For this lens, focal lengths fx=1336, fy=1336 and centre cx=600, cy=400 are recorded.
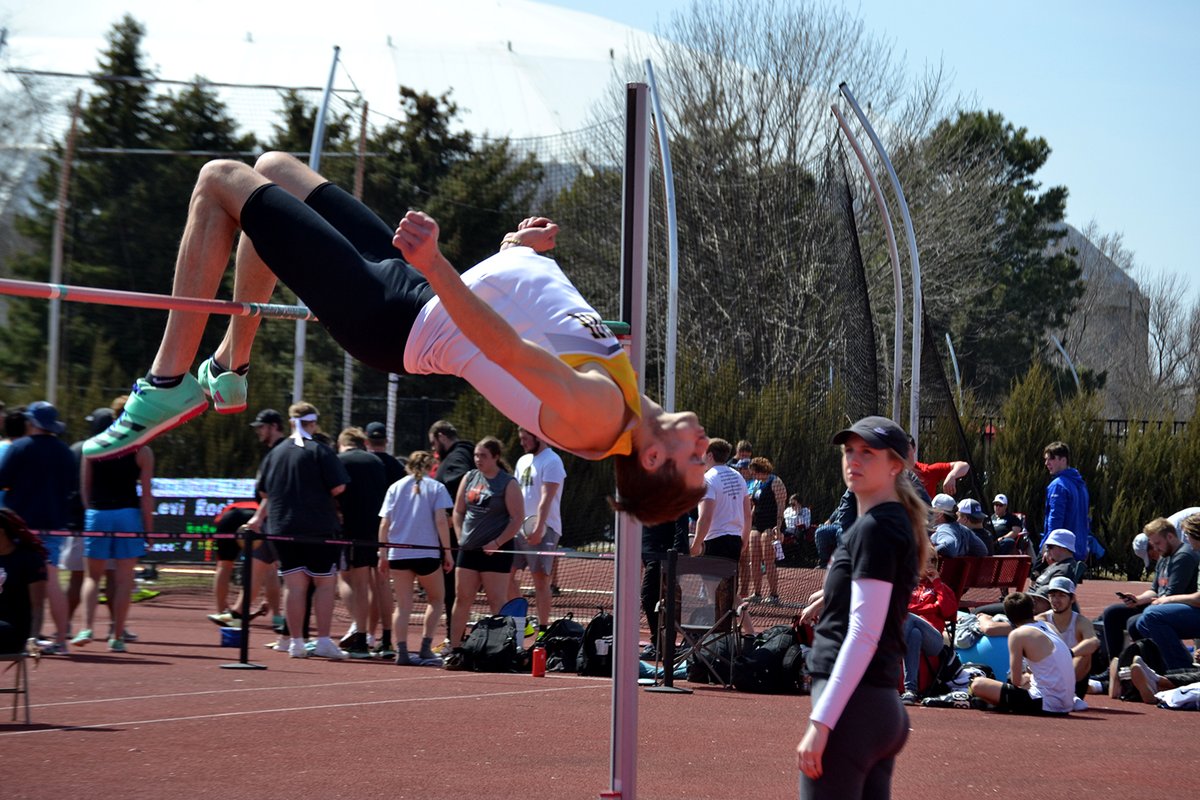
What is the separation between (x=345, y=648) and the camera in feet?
36.2

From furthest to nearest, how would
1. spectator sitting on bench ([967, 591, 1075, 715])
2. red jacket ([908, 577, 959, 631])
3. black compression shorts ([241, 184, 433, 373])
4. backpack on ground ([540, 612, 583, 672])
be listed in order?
backpack on ground ([540, 612, 583, 672]) → red jacket ([908, 577, 959, 631]) → spectator sitting on bench ([967, 591, 1075, 715]) → black compression shorts ([241, 184, 433, 373])

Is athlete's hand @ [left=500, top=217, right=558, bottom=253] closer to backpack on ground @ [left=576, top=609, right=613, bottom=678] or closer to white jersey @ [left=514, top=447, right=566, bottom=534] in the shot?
white jersey @ [left=514, top=447, right=566, bottom=534]

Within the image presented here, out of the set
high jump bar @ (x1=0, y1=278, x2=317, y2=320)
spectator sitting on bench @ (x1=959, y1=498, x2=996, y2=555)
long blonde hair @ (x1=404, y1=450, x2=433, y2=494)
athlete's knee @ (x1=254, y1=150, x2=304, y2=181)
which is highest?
athlete's knee @ (x1=254, y1=150, x2=304, y2=181)

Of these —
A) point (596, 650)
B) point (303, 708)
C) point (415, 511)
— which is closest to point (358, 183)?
point (415, 511)

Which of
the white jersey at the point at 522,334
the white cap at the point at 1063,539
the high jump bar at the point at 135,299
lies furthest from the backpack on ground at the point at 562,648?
the white jersey at the point at 522,334

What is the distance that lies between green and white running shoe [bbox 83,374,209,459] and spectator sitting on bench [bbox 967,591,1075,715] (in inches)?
244

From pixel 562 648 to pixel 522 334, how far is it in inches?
265

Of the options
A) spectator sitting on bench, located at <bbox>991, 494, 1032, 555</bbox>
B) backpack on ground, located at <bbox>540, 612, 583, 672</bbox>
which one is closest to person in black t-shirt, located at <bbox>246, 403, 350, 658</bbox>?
backpack on ground, located at <bbox>540, 612, 583, 672</bbox>

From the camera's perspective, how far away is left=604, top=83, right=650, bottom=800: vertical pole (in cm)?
508

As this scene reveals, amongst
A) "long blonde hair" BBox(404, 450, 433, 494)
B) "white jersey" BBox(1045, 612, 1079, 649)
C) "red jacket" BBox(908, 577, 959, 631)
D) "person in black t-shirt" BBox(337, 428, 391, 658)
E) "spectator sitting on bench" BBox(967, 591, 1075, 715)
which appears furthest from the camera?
"person in black t-shirt" BBox(337, 428, 391, 658)

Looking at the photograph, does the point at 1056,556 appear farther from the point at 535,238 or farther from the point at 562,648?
the point at 535,238

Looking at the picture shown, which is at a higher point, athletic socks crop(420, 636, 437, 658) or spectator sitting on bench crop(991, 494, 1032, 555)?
spectator sitting on bench crop(991, 494, 1032, 555)

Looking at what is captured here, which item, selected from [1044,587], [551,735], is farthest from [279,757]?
[1044,587]

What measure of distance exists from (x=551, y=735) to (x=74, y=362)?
13.2 metres
